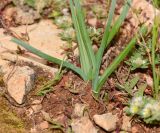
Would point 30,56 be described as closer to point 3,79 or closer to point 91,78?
point 3,79

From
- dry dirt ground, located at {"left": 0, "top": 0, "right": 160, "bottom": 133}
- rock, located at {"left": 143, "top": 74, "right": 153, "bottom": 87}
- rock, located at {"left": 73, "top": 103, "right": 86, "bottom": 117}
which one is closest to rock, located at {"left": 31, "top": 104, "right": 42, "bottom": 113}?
dry dirt ground, located at {"left": 0, "top": 0, "right": 160, "bottom": 133}

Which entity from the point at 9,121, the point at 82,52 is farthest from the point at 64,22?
the point at 9,121

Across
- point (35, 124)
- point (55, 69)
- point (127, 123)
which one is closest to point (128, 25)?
point (55, 69)

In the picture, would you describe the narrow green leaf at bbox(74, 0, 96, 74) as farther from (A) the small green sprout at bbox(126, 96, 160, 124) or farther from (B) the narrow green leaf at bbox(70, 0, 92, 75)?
(A) the small green sprout at bbox(126, 96, 160, 124)

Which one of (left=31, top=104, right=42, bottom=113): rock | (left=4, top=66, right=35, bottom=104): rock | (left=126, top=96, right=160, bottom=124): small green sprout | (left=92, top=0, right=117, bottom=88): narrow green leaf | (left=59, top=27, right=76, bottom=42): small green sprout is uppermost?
(left=92, top=0, right=117, bottom=88): narrow green leaf

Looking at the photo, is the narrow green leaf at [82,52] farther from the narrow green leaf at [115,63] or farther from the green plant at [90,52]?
the narrow green leaf at [115,63]

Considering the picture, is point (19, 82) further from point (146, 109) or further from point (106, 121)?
point (146, 109)

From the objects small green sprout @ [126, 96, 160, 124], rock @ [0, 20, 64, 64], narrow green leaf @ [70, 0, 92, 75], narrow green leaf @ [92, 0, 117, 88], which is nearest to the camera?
small green sprout @ [126, 96, 160, 124]
